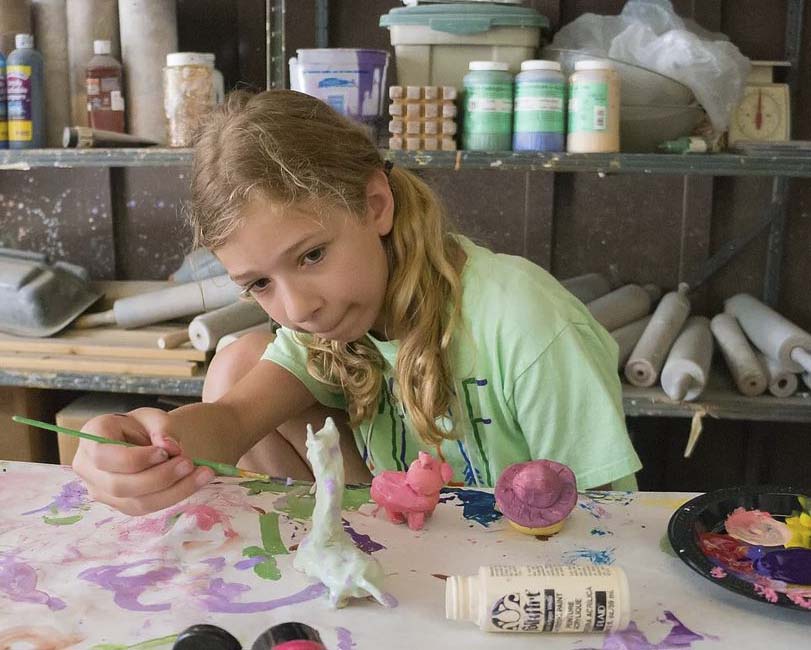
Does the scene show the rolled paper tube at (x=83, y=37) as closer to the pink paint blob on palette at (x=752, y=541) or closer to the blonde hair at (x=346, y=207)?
the blonde hair at (x=346, y=207)

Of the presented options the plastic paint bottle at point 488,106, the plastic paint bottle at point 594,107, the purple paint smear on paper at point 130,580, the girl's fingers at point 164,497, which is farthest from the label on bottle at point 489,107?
the purple paint smear on paper at point 130,580

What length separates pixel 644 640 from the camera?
719 millimetres

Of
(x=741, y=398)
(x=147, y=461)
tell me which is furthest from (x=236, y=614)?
(x=741, y=398)

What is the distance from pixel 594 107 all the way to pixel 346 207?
2.40 feet

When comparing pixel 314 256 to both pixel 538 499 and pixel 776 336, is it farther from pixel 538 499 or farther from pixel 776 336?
pixel 776 336

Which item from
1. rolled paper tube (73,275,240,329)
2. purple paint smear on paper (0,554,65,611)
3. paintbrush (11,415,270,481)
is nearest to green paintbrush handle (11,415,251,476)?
paintbrush (11,415,270,481)

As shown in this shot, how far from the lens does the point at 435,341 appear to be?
1198 mm

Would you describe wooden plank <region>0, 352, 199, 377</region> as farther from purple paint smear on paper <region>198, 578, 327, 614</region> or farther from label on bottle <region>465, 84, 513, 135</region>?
purple paint smear on paper <region>198, 578, 327, 614</region>

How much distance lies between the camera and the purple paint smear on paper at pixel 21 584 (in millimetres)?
779

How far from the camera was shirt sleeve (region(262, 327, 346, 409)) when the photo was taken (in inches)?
52.1

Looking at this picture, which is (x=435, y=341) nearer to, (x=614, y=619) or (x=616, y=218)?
(x=614, y=619)

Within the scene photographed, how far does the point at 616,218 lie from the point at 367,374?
1048 millimetres

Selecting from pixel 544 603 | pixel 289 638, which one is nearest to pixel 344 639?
pixel 289 638

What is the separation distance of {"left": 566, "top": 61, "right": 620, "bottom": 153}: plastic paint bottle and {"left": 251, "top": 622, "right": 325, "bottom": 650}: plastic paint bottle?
117 cm
